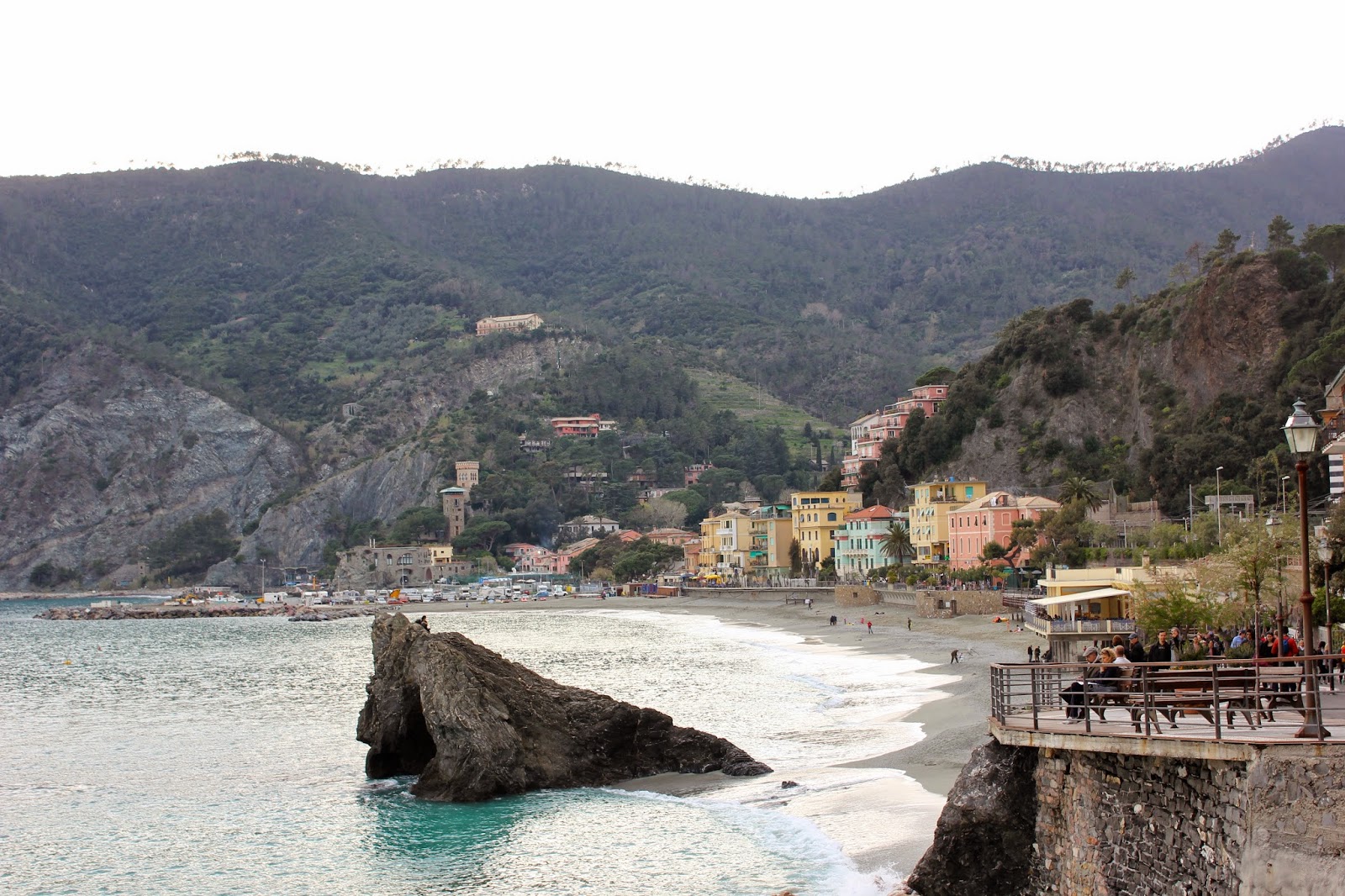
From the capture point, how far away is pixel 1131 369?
89.8 m

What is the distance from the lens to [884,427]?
412 feet

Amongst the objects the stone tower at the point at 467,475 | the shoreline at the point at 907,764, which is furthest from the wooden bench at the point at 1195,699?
the stone tower at the point at 467,475

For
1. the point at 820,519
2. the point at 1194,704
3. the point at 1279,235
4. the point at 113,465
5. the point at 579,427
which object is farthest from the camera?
the point at 579,427

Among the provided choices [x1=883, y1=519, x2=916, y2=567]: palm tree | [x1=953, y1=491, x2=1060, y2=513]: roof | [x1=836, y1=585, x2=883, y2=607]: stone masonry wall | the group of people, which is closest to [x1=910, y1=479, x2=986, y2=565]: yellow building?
[x1=883, y1=519, x2=916, y2=567]: palm tree

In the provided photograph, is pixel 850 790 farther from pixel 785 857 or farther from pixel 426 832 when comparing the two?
pixel 426 832

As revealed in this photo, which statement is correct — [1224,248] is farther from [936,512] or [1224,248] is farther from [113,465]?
[113,465]

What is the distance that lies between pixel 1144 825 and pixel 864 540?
87.9m

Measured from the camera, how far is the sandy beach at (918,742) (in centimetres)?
2047

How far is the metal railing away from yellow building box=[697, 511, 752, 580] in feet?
359

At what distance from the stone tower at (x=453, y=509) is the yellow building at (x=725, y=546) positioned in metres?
45.2

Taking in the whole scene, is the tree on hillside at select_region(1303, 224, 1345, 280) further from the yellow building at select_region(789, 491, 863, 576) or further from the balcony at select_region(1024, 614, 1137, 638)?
the balcony at select_region(1024, 614, 1137, 638)

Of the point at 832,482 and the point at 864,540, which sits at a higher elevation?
the point at 832,482

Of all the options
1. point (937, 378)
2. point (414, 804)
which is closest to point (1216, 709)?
point (414, 804)

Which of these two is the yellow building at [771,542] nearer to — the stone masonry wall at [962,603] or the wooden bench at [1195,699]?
the stone masonry wall at [962,603]
